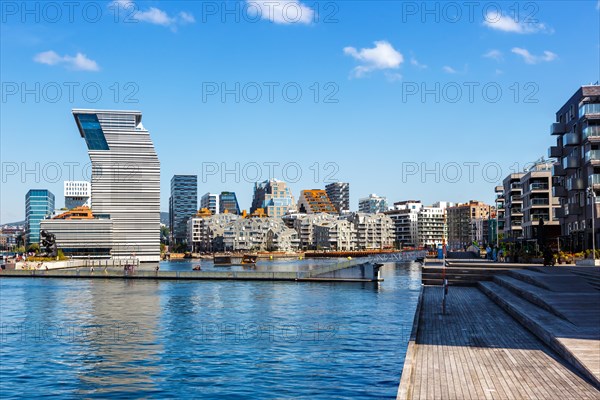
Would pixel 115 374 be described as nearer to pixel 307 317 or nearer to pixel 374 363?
pixel 374 363

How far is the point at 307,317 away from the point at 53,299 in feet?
118

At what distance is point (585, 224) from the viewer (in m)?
82.6

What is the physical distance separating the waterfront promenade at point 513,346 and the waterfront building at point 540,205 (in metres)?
79.3

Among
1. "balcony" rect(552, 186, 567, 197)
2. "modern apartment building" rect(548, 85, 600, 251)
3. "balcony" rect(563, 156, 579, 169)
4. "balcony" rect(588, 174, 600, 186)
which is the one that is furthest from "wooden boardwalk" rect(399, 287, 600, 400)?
"balcony" rect(552, 186, 567, 197)

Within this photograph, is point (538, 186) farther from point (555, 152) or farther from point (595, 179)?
point (595, 179)

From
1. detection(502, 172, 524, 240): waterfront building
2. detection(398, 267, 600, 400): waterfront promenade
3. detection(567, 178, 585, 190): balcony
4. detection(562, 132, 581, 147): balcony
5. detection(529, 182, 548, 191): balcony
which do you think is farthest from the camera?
detection(502, 172, 524, 240): waterfront building

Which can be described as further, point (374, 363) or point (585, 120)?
point (585, 120)

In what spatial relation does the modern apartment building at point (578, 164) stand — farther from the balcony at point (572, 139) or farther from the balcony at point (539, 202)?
the balcony at point (539, 202)

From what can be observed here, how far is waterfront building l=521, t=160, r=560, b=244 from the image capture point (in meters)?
119

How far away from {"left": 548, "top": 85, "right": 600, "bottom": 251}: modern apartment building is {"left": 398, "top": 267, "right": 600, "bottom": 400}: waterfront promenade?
3980 cm

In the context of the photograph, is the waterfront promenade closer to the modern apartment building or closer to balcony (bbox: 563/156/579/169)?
the modern apartment building

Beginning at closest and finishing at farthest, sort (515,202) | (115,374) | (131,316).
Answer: (115,374)
(131,316)
(515,202)

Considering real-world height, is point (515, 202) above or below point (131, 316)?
above

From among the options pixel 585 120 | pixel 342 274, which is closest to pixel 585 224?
pixel 585 120
